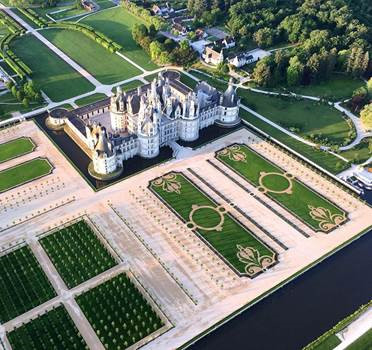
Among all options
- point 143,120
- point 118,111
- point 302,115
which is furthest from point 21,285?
point 302,115

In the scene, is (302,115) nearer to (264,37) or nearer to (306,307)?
(264,37)

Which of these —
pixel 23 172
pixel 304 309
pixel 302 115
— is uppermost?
pixel 302 115

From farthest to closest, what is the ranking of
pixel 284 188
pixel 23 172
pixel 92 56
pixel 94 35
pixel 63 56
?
pixel 94 35, pixel 92 56, pixel 63 56, pixel 23 172, pixel 284 188

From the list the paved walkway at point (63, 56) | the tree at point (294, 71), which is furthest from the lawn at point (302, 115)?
the paved walkway at point (63, 56)

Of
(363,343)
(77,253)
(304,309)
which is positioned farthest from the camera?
(77,253)

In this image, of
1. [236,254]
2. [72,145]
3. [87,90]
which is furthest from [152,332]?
[87,90]
